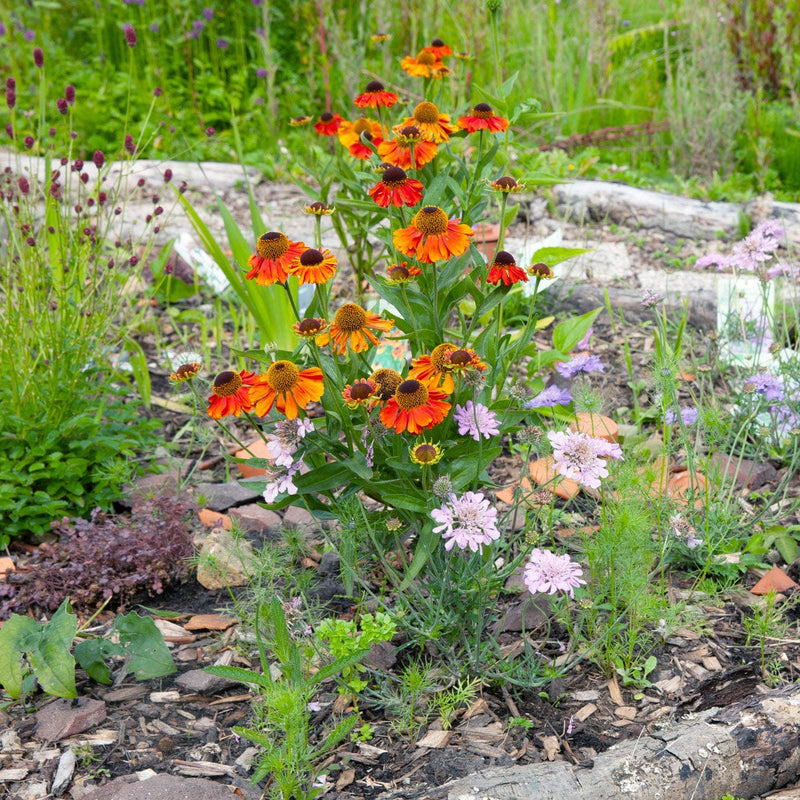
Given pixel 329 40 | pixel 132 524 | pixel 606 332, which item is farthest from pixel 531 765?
pixel 329 40

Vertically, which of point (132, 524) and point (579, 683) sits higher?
point (132, 524)

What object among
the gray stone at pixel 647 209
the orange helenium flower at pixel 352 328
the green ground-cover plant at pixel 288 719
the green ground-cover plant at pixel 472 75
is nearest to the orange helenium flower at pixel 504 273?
the orange helenium flower at pixel 352 328

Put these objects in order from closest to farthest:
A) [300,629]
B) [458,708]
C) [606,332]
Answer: [458,708], [300,629], [606,332]

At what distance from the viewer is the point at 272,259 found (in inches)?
65.5

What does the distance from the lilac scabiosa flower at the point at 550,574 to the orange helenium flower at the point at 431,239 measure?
23.4 inches

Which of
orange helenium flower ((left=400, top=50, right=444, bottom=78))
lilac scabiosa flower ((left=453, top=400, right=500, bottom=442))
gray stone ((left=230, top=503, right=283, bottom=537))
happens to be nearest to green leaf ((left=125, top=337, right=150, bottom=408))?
gray stone ((left=230, top=503, right=283, bottom=537))

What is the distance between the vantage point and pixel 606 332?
11.5 ft

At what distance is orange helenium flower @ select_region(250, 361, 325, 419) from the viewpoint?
154 cm

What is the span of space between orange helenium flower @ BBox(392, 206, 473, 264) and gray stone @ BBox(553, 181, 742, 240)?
2797mm

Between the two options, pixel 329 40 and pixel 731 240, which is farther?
pixel 329 40

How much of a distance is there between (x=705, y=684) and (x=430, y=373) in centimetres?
93

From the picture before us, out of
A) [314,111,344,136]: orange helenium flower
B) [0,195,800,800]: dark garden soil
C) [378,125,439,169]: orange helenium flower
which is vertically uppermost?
[314,111,344,136]: orange helenium flower

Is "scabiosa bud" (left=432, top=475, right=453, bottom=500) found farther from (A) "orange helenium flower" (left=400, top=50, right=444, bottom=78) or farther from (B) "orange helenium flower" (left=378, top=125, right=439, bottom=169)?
(A) "orange helenium flower" (left=400, top=50, right=444, bottom=78)

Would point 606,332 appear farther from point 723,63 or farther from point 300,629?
point 723,63
